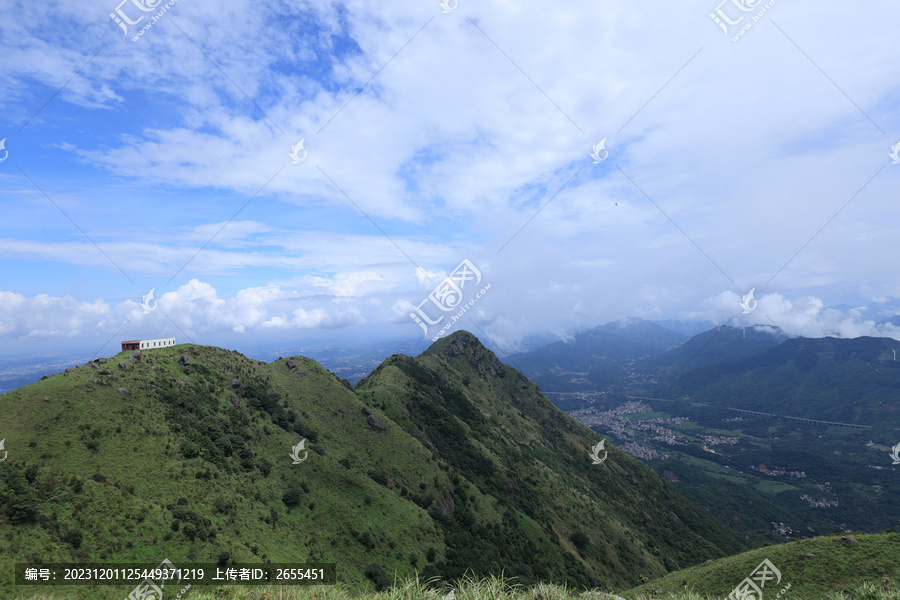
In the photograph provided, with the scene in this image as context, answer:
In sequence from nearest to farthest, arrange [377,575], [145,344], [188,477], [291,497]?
[188,477]
[377,575]
[291,497]
[145,344]

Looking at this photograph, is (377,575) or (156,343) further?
(156,343)

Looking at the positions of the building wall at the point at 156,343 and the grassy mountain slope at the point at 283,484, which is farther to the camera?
the building wall at the point at 156,343

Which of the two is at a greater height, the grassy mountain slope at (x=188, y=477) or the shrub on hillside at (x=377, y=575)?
the grassy mountain slope at (x=188, y=477)

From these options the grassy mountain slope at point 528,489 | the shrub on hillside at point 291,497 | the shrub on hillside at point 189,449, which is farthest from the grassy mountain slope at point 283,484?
the grassy mountain slope at point 528,489

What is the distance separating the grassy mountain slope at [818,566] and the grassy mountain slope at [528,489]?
1235 inches

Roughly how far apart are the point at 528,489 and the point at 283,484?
2782 inches

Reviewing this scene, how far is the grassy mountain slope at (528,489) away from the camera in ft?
234

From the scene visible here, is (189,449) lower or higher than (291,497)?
higher

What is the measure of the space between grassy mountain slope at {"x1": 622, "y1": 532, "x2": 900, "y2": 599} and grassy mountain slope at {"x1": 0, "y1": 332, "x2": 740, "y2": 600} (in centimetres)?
3123

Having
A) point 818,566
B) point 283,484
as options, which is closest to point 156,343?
point 283,484

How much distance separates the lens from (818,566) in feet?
128

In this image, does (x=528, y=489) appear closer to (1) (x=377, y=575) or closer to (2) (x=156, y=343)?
(1) (x=377, y=575)

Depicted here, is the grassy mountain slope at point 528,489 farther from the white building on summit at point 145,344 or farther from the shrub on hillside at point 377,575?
the white building on summit at point 145,344

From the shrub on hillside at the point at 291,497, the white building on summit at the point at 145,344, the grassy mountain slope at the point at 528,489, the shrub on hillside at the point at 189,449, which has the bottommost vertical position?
the grassy mountain slope at the point at 528,489
